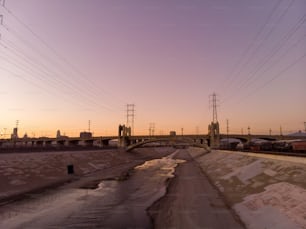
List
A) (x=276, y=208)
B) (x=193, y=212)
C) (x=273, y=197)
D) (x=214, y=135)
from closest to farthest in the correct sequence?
(x=276, y=208) < (x=273, y=197) < (x=193, y=212) < (x=214, y=135)

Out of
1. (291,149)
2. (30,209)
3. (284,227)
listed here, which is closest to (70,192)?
(30,209)

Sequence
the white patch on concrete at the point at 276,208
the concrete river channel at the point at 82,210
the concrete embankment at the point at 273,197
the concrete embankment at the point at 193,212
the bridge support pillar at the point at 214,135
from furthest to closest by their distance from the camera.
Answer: the bridge support pillar at the point at 214,135 < the concrete river channel at the point at 82,210 < the concrete embankment at the point at 193,212 < the concrete embankment at the point at 273,197 < the white patch on concrete at the point at 276,208

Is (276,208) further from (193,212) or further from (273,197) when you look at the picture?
(193,212)

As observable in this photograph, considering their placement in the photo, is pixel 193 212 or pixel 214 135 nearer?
pixel 193 212

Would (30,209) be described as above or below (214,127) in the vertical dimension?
below

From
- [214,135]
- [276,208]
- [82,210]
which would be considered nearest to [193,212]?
[276,208]

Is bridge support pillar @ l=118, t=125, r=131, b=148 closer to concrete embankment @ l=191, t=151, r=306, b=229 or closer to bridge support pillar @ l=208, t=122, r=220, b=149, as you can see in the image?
bridge support pillar @ l=208, t=122, r=220, b=149

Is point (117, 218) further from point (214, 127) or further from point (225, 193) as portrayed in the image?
point (214, 127)

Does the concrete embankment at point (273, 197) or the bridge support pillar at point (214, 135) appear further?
the bridge support pillar at point (214, 135)

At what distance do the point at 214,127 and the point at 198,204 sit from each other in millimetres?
129716

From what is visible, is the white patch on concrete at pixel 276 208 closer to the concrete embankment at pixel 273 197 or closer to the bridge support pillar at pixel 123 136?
A: the concrete embankment at pixel 273 197

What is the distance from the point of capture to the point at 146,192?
34.2 m

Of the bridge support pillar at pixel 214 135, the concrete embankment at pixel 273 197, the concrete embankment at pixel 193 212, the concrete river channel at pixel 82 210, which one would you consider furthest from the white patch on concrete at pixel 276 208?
the bridge support pillar at pixel 214 135

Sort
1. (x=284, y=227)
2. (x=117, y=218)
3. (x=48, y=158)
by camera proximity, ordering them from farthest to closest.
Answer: (x=48, y=158) → (x=117, y=218) → (x=284, y=227)
